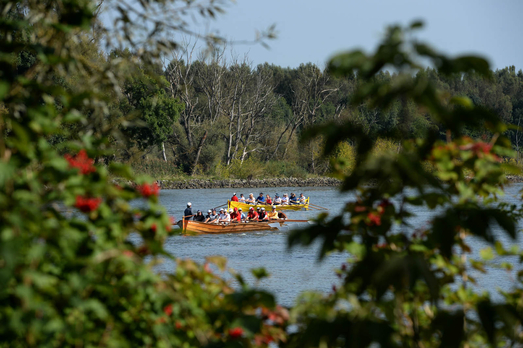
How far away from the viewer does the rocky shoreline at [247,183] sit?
54219mm

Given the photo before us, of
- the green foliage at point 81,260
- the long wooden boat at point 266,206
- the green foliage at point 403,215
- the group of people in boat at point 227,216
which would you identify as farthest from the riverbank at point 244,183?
the green foliage at point 81,260

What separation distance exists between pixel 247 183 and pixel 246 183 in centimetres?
10

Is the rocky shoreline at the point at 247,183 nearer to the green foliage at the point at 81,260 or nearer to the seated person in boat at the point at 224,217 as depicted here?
the seated person in boat at the point at 224,217

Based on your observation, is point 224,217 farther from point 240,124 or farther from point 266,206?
point 240,124

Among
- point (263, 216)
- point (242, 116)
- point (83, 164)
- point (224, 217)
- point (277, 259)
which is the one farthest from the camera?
point (242, 116)

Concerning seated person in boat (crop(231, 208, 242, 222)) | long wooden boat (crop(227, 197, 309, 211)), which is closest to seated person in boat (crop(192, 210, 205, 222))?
seated person in boat (crop(231, 208, 242, 222))

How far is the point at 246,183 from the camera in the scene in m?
57.5

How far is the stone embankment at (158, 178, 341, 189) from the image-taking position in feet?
178

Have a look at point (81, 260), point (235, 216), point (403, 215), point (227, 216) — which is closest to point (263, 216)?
point (235, 216)

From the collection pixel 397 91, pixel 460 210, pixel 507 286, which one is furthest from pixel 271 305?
pixel 507 286

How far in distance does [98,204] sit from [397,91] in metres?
1.21

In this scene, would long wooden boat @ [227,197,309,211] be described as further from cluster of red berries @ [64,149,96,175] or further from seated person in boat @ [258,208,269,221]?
cluster of red berries @ [64,149,96,175]

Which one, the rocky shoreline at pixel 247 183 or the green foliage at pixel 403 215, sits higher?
the green foliage at pixel 403 215

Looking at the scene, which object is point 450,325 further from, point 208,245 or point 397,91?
point 208,245
